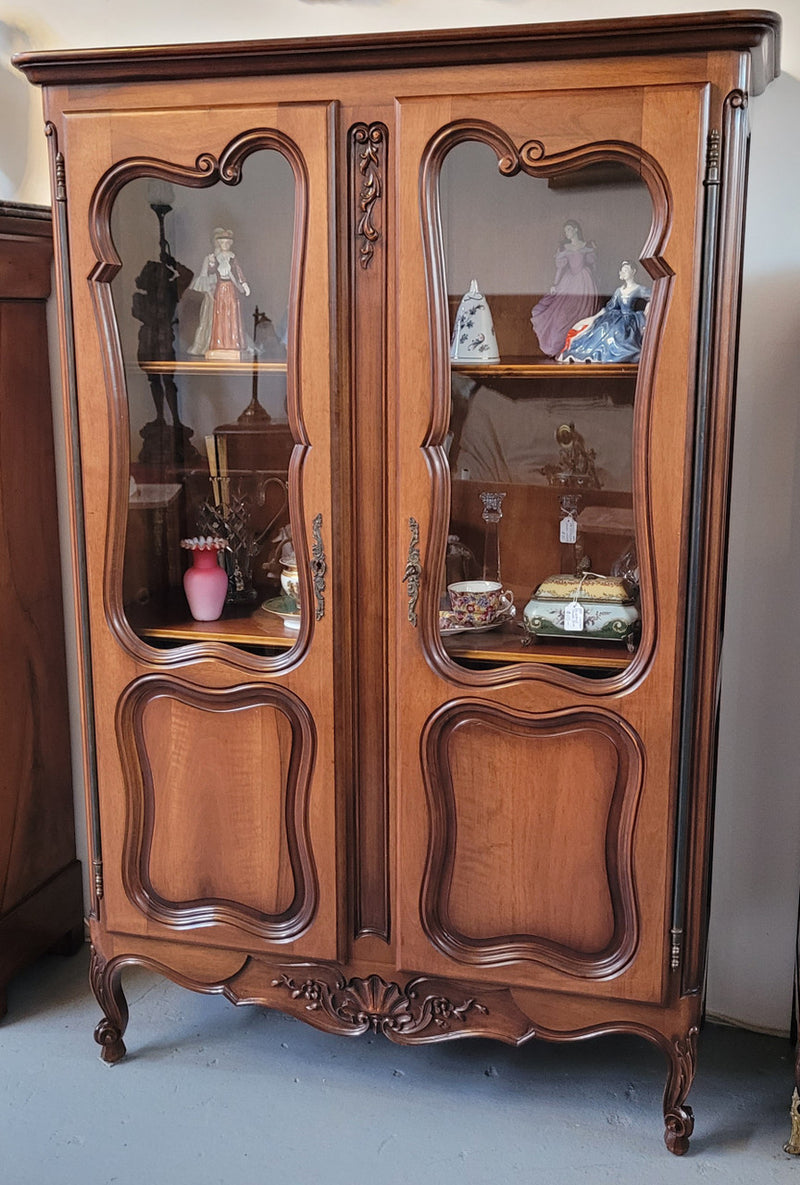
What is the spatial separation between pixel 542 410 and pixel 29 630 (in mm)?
1246

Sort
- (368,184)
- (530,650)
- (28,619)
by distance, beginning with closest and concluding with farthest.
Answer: (368,184) < (530,650) < (28,619)

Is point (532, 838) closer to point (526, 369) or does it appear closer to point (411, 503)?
point (411, 503)

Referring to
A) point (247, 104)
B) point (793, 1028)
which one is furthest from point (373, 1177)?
point (247, 104)

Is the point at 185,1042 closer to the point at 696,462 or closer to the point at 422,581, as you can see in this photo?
the point at 422,581

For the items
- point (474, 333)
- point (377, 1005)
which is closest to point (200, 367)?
point (474, 333)

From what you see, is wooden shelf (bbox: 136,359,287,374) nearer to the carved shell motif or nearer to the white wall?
the white wall

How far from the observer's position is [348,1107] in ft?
6.72

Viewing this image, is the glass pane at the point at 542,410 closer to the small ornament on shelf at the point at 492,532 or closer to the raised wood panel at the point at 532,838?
the small ornament on shelf at the point at 492,532

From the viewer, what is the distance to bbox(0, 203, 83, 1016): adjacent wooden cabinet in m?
2.29

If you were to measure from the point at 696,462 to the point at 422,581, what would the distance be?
0.48 meters

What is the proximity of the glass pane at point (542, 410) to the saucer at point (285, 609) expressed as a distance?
264mm

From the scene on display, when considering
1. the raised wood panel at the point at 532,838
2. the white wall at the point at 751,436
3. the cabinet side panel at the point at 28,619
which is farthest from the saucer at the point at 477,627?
the cabinet side panel at the point at 28,619

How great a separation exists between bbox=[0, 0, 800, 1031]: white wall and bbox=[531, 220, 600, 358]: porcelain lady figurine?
440mm

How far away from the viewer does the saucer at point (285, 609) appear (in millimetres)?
1953
